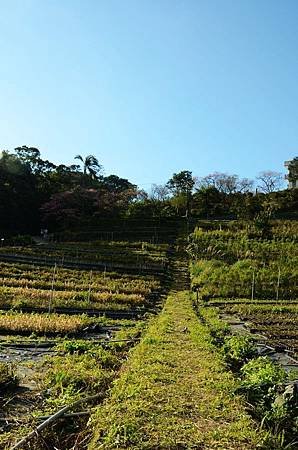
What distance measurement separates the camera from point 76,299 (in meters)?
21.3

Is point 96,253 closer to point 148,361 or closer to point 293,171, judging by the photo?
point 148,361

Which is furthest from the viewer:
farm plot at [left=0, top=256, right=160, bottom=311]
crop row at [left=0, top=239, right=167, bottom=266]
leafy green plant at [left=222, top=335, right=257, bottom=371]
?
crop row at [left=0, top=239, right=167, bottom=266]

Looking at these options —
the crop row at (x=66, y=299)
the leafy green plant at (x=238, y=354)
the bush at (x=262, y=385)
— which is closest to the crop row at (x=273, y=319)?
the leafy green plant at (x=238, y=354)

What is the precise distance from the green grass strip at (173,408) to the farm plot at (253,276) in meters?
4.57

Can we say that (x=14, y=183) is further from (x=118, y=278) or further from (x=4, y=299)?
(x=4, y=299)

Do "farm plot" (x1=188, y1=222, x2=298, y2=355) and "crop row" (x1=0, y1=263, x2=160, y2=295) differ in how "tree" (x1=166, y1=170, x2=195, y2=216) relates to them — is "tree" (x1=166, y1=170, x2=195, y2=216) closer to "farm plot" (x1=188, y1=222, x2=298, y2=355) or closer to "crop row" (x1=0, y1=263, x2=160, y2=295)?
"farm plot" (x1=188, y1=222, x2=298, y2=355)

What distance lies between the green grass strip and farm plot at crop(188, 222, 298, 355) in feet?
15.0

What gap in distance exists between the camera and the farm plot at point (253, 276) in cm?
1830

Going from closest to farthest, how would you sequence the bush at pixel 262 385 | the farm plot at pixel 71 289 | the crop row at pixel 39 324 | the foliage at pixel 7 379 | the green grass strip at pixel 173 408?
the green grass strip at pixel 173 408 < the bush at pixel 262 385 < the foliage at pixel 7 379 < the crop row at pixel 39 324 < the farm plot at pixel 71 289

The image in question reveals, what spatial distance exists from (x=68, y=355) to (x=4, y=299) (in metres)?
9.87

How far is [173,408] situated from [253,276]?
2008cm

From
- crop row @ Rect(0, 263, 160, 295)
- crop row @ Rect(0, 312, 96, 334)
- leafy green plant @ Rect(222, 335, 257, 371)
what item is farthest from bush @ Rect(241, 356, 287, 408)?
crop row @ Rect(0, 263, 160, 295)

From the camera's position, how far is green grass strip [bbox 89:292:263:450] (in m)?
5.75

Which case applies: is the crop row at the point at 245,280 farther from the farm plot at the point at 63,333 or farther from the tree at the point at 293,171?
the tree at the point at 293,171
